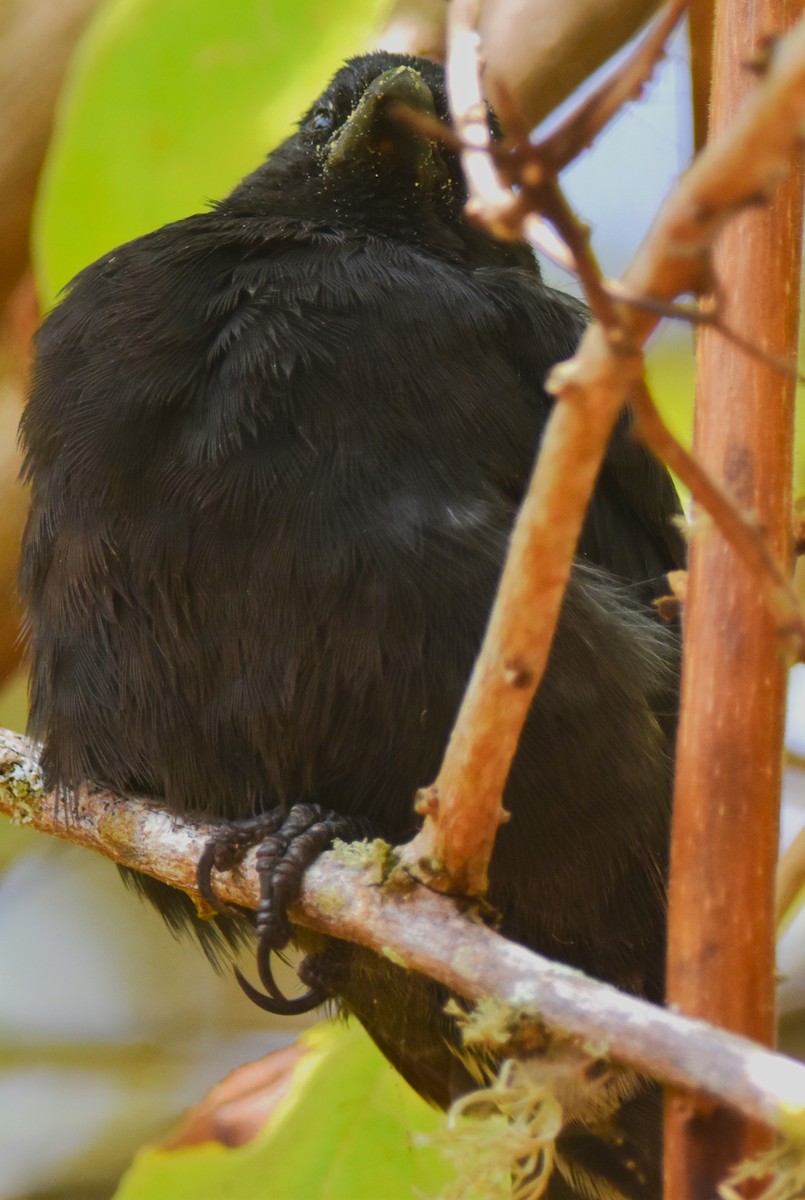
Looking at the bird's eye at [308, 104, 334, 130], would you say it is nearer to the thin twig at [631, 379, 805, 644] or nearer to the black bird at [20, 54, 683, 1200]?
the black bird at [20, 54, 683, 1200]

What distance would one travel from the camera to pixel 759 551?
759 millimetres

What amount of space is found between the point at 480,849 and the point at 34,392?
0.93 metres

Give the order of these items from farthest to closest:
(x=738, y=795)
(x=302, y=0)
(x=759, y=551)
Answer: (x=302, y=0) → (x=738, y=795) → (x=759, y=551)

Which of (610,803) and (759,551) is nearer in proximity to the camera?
(759,551)

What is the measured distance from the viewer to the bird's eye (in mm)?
2047

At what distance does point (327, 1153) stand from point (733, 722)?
1.03 metres

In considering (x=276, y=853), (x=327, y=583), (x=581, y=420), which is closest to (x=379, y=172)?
(x=327, y=583)

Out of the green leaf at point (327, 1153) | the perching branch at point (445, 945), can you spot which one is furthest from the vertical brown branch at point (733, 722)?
the green leaf at point (327, 1153)

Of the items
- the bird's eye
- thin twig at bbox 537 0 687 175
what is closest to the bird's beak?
the bird's eye

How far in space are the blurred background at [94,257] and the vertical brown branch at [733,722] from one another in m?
0.56

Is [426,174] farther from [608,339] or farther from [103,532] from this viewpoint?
[608,339]

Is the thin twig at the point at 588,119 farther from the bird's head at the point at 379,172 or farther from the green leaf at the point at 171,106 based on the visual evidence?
the green leaf at the point at 171,106

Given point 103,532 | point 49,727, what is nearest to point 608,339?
point 103,532

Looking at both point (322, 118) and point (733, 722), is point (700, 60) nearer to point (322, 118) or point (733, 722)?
point (322, 118)
